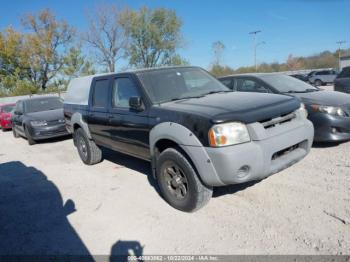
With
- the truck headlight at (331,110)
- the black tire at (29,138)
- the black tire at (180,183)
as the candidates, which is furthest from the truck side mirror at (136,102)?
the black tire at (29,138)

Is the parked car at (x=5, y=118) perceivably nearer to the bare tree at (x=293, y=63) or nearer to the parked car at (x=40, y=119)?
the parked car at (x=40, y=119)

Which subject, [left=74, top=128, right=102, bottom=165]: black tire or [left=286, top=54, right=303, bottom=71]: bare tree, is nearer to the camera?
[left=74, top=128, right=102, bottom=165]: black tire

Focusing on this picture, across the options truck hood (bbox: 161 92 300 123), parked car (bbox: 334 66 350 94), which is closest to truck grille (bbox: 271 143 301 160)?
truck hood (bbox: 161 92 300 123)

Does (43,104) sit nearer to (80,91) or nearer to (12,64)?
(80,91)

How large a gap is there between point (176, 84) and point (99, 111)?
1.74m

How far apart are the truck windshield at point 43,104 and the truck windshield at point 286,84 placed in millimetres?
7811

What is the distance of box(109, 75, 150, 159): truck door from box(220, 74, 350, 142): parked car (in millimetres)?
3283

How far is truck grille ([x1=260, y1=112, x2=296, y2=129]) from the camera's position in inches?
134

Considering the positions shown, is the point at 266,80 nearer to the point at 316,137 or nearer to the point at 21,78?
Answer: the point at 316,137

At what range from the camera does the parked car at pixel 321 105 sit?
536cm

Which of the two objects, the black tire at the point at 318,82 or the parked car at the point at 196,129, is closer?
the parked car at the point at 196,129

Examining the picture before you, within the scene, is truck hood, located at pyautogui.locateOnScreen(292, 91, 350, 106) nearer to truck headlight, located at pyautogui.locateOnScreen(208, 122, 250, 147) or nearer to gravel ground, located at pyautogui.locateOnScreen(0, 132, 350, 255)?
gravel ground, located at pyautogui.locateOnScreen(0, 132, 350, 255)

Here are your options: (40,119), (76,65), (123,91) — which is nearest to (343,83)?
(123,91)

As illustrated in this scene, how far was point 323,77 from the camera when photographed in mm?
28906
